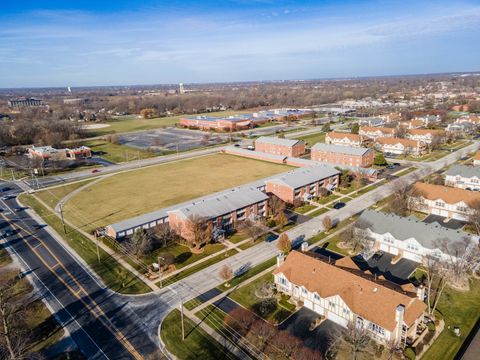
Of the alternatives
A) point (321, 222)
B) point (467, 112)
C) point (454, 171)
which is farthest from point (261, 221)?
point (467, 112)

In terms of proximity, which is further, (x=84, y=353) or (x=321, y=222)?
(x=321, y=222)

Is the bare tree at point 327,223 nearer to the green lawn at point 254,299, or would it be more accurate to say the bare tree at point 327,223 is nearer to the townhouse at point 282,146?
the green lawn at point 254,299

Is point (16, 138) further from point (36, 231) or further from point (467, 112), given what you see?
point (467, 112)

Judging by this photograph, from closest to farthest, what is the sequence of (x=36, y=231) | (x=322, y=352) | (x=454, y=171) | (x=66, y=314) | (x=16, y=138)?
(x=322, y=352) → (x=66, y=314) → (x=36, y=231) → (x=454, y=171) → (x=16, y=138)

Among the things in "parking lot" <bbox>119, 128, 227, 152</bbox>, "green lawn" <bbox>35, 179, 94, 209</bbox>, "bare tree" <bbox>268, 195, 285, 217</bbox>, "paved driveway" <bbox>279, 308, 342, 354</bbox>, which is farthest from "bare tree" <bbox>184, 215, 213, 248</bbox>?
"parking lot" <bbox>119, 128, 227, 152</bbox>

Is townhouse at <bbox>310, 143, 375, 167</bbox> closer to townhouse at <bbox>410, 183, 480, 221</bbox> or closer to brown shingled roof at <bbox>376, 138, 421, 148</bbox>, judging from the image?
brown shingled roof at <bbox>376, 138, 421, 148</bbox>

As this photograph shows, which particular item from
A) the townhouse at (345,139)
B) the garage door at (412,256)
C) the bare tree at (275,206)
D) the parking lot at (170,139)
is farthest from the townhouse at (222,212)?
the townhouse at (345,139)

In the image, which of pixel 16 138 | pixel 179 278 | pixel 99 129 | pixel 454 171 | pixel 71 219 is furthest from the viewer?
pixel 99 129
